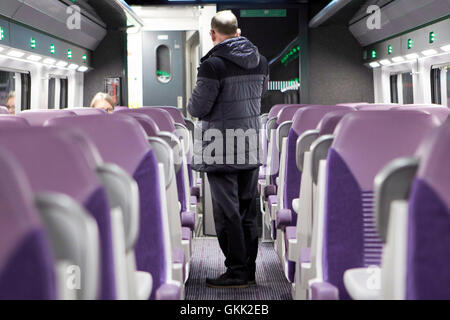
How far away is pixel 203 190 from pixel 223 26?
2953 millimetres

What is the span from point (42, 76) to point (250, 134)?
5.76m

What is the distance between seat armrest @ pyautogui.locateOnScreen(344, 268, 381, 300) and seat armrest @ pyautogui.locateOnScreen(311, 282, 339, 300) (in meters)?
0.09

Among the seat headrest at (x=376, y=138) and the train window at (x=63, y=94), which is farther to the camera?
the train window at (x=63, y=94)

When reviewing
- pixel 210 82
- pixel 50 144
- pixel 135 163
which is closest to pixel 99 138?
pixel 135 163

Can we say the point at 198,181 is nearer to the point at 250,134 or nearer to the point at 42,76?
the point at 250,134


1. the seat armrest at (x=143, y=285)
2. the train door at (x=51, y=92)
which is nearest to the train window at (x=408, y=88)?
the train door at (x=51, y=92)

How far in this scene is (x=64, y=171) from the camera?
137 centimetres

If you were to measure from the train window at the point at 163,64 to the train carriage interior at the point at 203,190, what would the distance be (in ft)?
11.4

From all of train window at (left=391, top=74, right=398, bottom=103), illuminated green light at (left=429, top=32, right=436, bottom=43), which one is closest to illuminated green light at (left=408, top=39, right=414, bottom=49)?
illuminated green light at (left=429, top=32, right=436, bottom=43)

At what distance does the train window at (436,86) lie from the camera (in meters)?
7.88

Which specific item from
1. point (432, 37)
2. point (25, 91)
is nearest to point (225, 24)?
point (432, 37)

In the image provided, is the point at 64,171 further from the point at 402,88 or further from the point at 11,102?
the point at 402,88

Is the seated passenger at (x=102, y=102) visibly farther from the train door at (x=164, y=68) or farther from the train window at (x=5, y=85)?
the train door at (x=164, y=68)

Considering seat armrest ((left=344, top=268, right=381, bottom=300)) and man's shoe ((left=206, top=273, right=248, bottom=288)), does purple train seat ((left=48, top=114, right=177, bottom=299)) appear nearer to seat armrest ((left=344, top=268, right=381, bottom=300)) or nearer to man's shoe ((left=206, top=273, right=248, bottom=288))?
seat armrest ((left=344, top=268, right=381, bottom=300))
